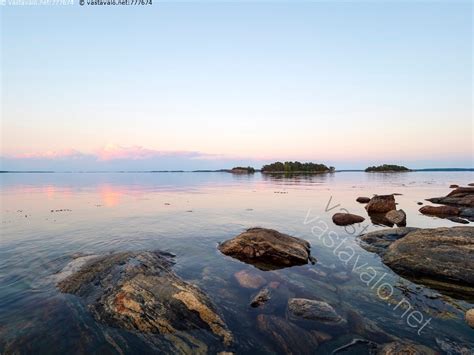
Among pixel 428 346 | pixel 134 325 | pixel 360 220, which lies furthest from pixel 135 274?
pixel 360 220

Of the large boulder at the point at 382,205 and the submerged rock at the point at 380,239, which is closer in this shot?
the submerged rock at the point at 380,239

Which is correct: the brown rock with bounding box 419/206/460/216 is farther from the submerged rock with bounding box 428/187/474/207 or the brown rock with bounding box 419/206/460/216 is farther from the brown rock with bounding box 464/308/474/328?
the brown rock with bounding box 464/308/474/328

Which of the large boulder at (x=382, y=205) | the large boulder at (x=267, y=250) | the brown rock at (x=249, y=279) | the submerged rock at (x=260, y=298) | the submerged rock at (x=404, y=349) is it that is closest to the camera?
the submerged rock at (x=404, y=349)

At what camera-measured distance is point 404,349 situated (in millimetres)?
6207

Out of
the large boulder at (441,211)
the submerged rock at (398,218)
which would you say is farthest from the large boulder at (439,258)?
the large boulder at (441,211)

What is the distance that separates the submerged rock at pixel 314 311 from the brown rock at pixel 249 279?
198 centimetres

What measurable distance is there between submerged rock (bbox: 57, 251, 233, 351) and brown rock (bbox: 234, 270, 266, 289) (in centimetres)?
242

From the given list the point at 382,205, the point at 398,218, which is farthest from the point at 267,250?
the point at 382,205

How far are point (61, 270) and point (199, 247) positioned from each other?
6.87 metres

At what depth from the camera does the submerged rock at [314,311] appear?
7883 mm

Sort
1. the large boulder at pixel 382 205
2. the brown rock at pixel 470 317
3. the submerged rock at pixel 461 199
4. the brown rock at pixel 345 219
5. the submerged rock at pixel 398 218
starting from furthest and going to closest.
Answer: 1. the submerged rock at pixel 461 199
2. the large boulder at pixel 382 205
3. the submerged rock at pixel 398 218
4. the brown rock at pixel 345 219
5. the brown rock at pixel 470 317

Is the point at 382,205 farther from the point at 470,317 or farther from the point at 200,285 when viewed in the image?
the point at 200,285

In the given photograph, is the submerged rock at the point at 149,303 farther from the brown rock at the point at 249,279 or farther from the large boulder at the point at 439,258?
the large boulder at the point at 439,258

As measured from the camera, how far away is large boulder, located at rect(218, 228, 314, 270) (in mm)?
12953
